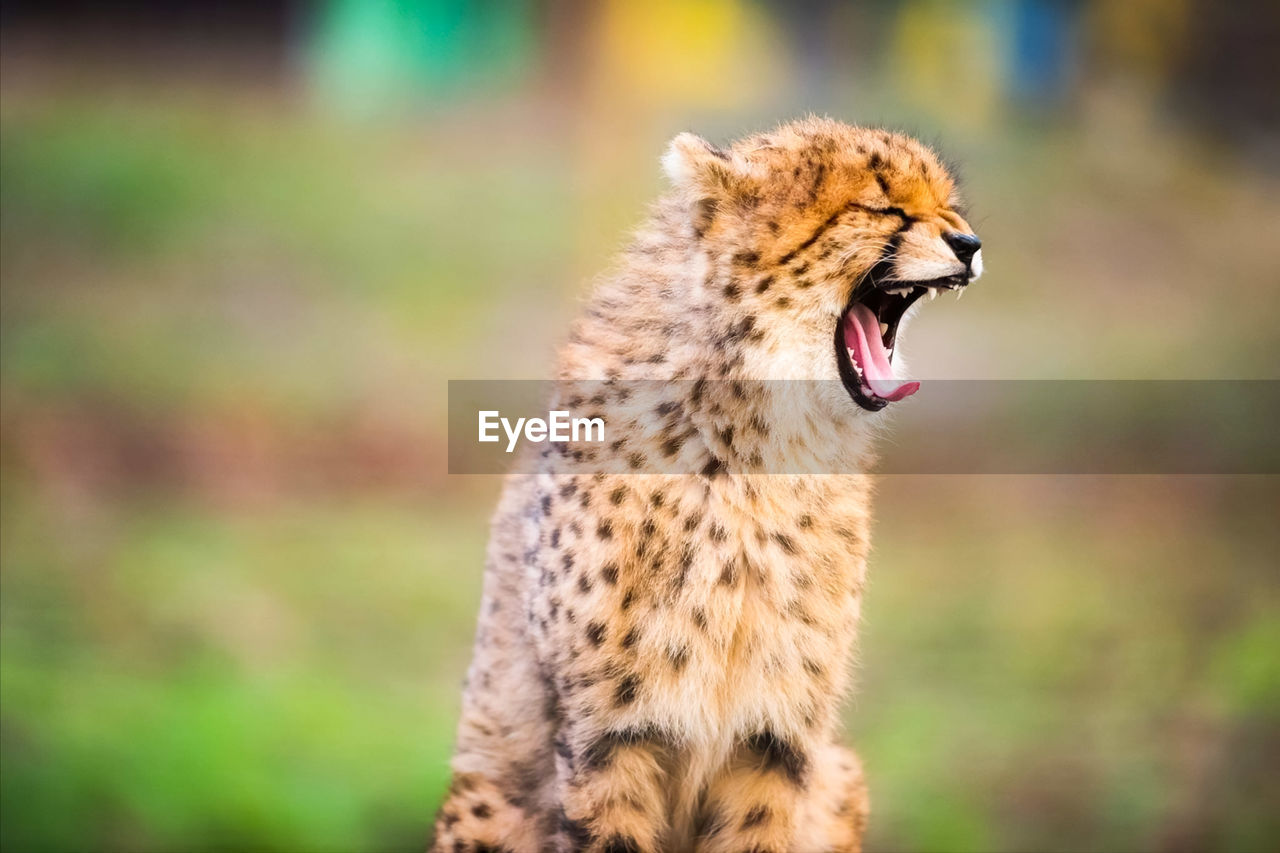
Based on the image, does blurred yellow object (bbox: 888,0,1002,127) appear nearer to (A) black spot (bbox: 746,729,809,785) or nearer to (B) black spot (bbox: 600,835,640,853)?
(A) black spot (bbox: 746,729,809,785)

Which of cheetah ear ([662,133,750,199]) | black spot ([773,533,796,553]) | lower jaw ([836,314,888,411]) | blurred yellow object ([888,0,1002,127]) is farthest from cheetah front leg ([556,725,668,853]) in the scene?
blurred yellow object ([888,0,1002,127])

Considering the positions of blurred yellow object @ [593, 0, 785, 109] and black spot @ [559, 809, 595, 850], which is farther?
blurred yellow object @ [593, 0, 785, 109]

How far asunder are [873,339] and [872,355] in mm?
33

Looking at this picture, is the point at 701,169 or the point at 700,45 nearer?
the point at 701,169

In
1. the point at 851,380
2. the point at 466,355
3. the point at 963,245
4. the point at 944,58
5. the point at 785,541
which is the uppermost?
the point at 944,58

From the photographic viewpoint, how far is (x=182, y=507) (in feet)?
12.2

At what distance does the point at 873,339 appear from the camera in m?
2.04

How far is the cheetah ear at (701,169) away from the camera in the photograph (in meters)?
1.96

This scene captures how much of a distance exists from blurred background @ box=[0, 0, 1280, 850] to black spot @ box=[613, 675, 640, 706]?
1.25 metres

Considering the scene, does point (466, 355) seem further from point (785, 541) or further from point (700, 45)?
point (785, 541)

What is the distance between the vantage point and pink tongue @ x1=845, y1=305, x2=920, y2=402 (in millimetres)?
1979

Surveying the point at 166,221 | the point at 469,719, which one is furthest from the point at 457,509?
the point at 469,719

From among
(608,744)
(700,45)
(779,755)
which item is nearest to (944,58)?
(700,45)

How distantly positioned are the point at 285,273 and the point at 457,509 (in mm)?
A: 911
